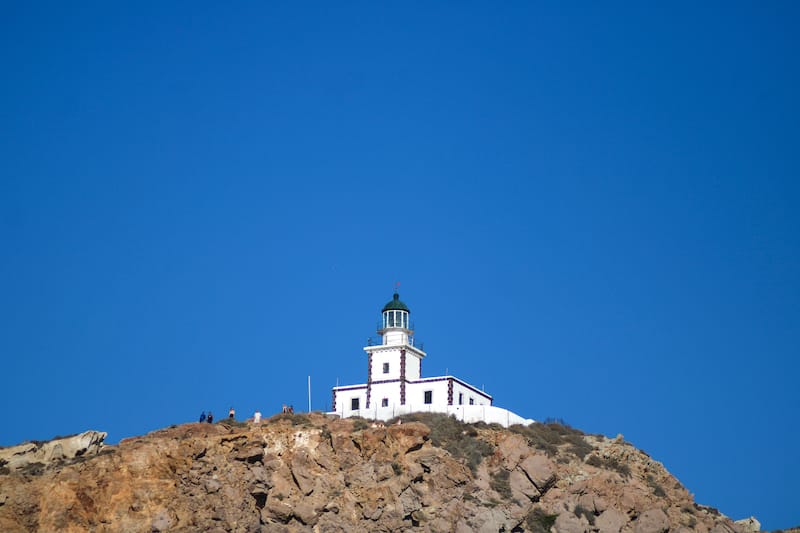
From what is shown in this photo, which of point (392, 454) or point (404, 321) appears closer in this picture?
point (392, 454)

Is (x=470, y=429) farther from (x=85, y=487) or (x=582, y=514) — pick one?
(x=85, y=487)

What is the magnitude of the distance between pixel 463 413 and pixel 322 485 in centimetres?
1117

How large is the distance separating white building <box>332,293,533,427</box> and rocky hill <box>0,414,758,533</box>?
13.6 feet

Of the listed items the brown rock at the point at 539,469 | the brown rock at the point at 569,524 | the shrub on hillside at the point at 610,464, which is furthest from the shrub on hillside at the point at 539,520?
the shrub on hillside at the point at 610,464

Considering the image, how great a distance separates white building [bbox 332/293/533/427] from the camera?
74.4m

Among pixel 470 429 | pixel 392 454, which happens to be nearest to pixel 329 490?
pixel 392 454

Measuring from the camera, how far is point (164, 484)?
64.4 metres

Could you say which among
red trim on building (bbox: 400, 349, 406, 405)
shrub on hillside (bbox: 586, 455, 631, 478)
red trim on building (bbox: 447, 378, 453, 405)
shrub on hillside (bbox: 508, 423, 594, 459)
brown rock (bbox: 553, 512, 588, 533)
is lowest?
brown rock (bbox: 553, 512, 588, 533)

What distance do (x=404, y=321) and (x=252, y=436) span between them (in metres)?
15.7

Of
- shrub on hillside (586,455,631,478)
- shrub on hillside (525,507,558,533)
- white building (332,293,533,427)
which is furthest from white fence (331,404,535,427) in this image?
shrub on hillside (525,507,558,533)

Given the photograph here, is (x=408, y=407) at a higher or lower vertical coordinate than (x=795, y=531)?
higher

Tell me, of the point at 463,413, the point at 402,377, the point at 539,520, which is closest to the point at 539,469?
the point at 539,520

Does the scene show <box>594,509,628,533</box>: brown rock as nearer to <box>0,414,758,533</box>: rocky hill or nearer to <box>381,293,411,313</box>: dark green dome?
<box>0,414,758,533</box>: rocky hill

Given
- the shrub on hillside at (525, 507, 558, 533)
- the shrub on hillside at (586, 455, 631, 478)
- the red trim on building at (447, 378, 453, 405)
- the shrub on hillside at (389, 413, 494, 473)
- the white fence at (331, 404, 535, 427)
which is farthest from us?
the red trim on building at (447, 378, 453, 405)
